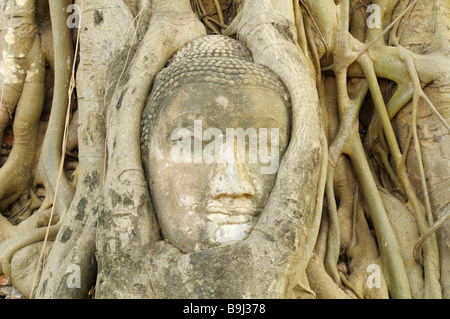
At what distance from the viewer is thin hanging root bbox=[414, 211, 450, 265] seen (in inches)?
77.5

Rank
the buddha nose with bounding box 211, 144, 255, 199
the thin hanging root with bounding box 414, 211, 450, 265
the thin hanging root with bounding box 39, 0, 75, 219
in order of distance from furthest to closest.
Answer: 1. the thin hanging root with bounding box 39, 0, 75, 219
2. the thin hanging root with bounding box 414, 211, 450, 265
3. the buddha nose with bounding box 211, 144, 255, 199

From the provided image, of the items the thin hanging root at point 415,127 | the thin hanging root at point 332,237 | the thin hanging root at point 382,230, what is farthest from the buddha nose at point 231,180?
the thin hanging root at point 415,127

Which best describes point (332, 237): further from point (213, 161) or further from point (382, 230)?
point (213, 161)

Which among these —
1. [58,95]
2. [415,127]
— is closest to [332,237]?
[415,127]

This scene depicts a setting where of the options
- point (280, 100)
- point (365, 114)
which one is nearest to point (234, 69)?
point (280, 100)

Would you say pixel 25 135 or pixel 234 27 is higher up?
pixel 234 27

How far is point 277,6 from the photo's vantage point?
90.5 inches

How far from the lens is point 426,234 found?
2035mm

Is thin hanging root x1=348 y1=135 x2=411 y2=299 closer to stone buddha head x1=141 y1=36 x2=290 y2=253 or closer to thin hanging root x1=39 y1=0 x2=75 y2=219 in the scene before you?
stone buddha head x1=141 y1=36 x2=290 y2=253

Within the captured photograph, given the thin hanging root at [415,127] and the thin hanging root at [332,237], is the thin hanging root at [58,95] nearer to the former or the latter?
the thin hanging root at [332,237]

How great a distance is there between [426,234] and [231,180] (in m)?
0.86

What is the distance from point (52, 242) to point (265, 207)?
44.4 inches

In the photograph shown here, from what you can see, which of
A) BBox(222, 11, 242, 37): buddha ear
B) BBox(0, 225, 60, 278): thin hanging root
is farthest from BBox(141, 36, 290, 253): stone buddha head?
BBox(0, 225, 60, 278): thin hanging root

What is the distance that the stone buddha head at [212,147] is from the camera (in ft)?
5.98
